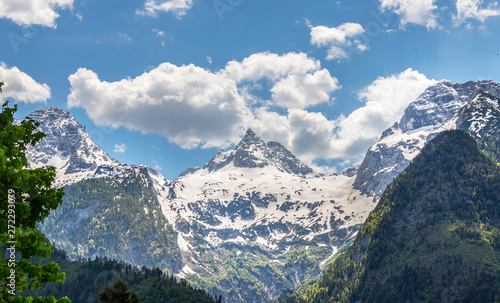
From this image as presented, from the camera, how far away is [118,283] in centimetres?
4956

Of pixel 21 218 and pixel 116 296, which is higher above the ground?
pixel 21 218

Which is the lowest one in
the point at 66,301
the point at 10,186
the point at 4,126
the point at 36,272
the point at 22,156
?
the point at 66,301

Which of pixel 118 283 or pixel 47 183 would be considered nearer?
pixel 47 183

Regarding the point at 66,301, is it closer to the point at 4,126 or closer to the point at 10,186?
the point at 10,186

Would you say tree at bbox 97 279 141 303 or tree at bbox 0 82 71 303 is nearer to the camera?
tree at bbox 0 82 71 303

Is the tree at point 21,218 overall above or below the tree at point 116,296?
above

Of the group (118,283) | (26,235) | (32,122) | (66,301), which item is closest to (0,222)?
(26,235)

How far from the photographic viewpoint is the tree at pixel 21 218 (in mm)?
19938

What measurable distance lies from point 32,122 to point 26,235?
7628mm

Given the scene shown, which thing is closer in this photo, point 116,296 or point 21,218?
point 21,218

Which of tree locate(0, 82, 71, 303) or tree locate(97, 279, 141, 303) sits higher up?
tree locate(0, 82, 71, 303)

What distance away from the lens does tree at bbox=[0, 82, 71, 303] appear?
785 inches

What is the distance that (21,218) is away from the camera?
825 inches

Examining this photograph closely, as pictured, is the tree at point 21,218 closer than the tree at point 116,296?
Yes
